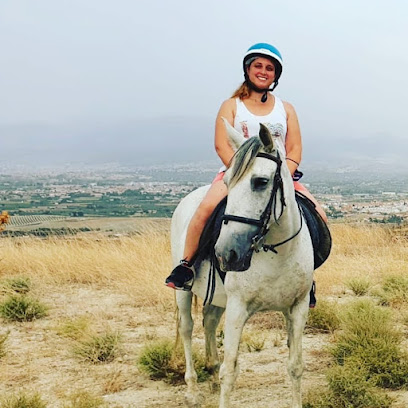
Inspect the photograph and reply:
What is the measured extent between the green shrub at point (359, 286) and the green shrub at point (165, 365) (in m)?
3.72

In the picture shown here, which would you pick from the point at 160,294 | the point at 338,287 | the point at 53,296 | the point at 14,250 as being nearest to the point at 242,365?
the point at 160,294

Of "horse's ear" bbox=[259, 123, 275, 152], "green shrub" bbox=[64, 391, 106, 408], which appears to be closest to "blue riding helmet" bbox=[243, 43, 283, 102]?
"horse's ear" bbox=[259, 123, 275, 152]

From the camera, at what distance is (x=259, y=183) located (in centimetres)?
289

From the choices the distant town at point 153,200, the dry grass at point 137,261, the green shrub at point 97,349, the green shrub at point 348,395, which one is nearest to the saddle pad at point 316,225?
the green shrub at point 348,395

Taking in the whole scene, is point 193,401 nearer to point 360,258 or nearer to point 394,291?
point 394,291

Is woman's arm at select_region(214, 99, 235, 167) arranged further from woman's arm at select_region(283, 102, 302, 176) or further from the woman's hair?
woman's arm at select_region(283, 102, 302, 176)

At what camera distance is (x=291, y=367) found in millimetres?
3766

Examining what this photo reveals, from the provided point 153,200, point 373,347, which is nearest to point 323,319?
point 373,347

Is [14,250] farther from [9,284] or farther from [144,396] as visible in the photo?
[144,396]

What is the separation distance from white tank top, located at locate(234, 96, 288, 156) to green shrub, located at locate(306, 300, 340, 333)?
123 inches

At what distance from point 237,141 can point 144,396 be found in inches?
106

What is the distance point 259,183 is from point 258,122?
3.90 feet

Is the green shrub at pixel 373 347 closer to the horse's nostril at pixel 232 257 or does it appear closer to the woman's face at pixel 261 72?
the horse's nostril at pixel 232 257

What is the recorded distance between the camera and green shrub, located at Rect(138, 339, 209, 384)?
16.4 feet
